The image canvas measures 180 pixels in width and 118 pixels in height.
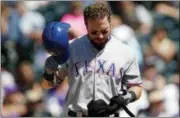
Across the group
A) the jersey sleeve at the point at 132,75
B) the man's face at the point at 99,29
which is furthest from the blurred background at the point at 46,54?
the man's face at the point at 99,29

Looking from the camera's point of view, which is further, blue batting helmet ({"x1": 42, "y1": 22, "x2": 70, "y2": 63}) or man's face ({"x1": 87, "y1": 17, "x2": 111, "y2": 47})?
blue batting helmet ({"x1": 42, "y1": 22, "x2": 70, "y2": 63})

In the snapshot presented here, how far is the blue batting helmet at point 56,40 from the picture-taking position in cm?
334

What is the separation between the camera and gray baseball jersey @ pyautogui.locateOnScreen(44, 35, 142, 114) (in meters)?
3.29

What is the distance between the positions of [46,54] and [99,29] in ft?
10.9

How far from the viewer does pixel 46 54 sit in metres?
6.45

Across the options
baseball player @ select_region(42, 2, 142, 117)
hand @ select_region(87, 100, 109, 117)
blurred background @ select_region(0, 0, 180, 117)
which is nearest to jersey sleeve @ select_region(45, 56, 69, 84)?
baseball player @ select_region(42, 2, 142, 117)

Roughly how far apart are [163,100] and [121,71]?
3488 mm

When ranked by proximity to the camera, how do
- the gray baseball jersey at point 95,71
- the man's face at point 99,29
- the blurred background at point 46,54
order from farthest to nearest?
1. the blurred background at point 46,54
2. the gray baseball jersey at point 95,71
3. the man's face at point 99,29

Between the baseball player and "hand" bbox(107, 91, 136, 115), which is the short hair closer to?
the baseball player

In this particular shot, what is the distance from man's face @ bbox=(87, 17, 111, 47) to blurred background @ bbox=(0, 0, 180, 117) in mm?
2990

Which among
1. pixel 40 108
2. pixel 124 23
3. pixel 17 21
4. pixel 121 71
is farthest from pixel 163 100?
pixel 121 71

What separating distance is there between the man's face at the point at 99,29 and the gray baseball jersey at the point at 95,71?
118 mm

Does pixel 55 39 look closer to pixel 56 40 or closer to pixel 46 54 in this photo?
pixel 56 40

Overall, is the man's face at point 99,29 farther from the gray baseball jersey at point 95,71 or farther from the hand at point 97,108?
the hand at point 97,108
